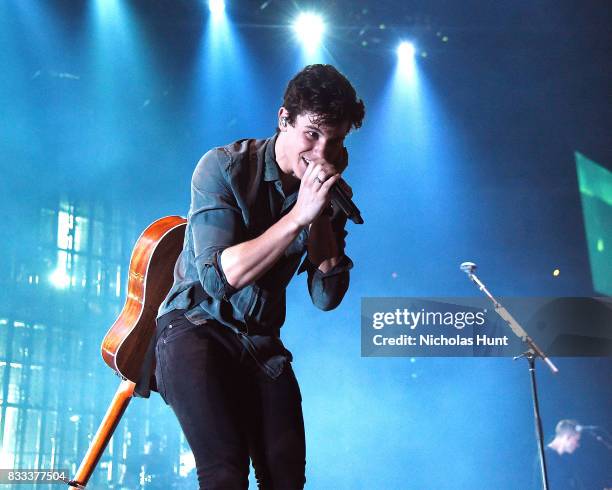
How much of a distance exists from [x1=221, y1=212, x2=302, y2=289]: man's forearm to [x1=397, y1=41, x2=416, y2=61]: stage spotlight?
4.81 m

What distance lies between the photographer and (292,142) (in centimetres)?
144

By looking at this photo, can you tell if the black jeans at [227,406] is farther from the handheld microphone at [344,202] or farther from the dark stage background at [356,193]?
the dark stage background at [356,193]

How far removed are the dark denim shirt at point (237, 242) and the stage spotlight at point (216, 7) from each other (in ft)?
14.7

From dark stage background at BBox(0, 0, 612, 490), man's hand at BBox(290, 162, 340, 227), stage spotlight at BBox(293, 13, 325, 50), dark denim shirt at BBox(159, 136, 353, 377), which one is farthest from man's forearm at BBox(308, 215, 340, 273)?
stage spotlight at BBox(293, 13, 325, 50)

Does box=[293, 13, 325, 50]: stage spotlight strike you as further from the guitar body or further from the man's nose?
the man's nose

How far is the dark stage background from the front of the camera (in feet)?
16.4

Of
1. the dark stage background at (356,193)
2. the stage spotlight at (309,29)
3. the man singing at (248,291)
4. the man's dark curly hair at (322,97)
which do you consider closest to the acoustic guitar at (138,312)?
the man singing at (248,291)

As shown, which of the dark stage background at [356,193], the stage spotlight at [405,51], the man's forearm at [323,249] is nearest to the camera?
the man's forearm at [323,249]

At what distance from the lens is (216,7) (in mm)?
5660

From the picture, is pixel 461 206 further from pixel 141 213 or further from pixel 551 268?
pixel 141 213

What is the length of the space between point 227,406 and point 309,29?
15.8 feet

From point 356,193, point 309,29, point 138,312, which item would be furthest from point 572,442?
point 138,312

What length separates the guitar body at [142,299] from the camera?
226 centimetres

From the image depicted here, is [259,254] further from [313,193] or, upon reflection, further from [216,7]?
[216,7]
